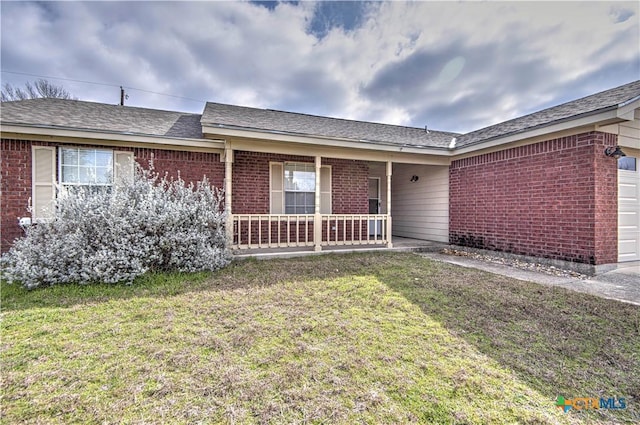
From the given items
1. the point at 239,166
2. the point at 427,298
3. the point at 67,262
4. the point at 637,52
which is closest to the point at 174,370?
the point at 427,298

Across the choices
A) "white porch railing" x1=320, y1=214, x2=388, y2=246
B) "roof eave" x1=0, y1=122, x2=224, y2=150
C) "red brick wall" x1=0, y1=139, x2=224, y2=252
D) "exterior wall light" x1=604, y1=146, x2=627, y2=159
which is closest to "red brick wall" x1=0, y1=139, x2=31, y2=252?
"red brick wall" x1=0, y1=139, x2=224, y2=252

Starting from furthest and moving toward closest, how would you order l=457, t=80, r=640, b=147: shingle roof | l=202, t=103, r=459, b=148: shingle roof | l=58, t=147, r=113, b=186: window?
1. l=202, t=103, r=459, b=148: shingle roof
2. l=58, t=147, r=113, b=186: window
3. l=457, t=80, r=640, b=147: shingle roof

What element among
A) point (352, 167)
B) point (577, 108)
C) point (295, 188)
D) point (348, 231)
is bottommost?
point (348, 231)

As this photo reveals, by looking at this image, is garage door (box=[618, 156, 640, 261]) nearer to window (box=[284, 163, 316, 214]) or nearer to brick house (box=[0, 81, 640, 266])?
brick house (box=[0, 81, 640, 266])

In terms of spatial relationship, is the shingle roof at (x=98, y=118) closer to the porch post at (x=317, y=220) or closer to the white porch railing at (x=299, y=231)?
the white porch railing at (x=299, y=231)

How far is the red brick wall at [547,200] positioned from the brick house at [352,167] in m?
0.02

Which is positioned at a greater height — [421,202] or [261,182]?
[261,182]

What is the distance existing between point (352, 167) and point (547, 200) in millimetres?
5139

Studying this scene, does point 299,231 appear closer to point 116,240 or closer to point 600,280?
point 116,240

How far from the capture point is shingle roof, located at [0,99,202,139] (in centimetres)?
599

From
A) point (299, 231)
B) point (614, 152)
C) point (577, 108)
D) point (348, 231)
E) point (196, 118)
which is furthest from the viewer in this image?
point (348, 231)

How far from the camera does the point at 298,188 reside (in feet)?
27.4

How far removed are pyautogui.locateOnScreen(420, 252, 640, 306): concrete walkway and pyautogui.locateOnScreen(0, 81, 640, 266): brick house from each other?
0.33 m

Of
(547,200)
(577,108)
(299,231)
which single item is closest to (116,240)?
(299,231)
